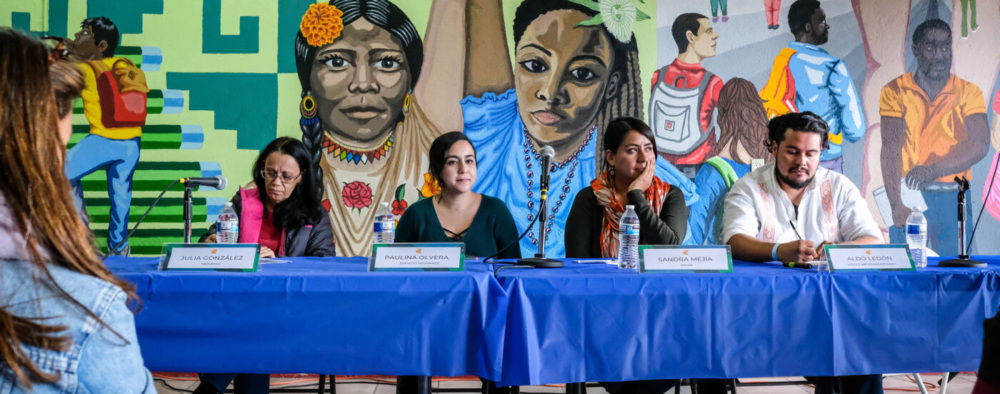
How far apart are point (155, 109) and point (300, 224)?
1.46 metres

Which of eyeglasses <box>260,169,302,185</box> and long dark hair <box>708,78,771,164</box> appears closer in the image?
eyeglasses <box>260,169,302,185</box>

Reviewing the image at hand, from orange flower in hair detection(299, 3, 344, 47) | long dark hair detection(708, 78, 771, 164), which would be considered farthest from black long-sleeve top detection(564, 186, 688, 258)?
orange flower in hair detection(299, 3, 344, 47)

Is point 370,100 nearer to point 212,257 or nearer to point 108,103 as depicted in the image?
point 108,103

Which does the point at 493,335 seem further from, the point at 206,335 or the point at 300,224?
the point at 300,224

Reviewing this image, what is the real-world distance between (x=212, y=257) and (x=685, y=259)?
1214 millimetres

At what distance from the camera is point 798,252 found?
1.77 meters

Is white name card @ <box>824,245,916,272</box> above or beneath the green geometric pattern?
beneath

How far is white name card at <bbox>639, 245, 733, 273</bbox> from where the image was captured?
1.59 metres

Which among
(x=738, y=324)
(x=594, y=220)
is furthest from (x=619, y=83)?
(x=738, y=324)

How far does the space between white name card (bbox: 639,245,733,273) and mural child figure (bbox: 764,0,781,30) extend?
91.1 inches

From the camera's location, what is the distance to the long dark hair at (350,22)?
3.32 meters

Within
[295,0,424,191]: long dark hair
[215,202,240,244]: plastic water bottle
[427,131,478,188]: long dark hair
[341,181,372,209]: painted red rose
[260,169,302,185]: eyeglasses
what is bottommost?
[215,202,240,244]: plastic water bottle

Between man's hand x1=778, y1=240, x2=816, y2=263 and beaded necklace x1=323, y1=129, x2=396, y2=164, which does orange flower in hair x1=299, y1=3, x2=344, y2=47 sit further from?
man's hand x1=778, y1=240, x2=816, y2=263


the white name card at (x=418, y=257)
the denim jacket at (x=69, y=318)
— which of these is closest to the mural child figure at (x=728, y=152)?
the white name card at (x=418, y=257)
